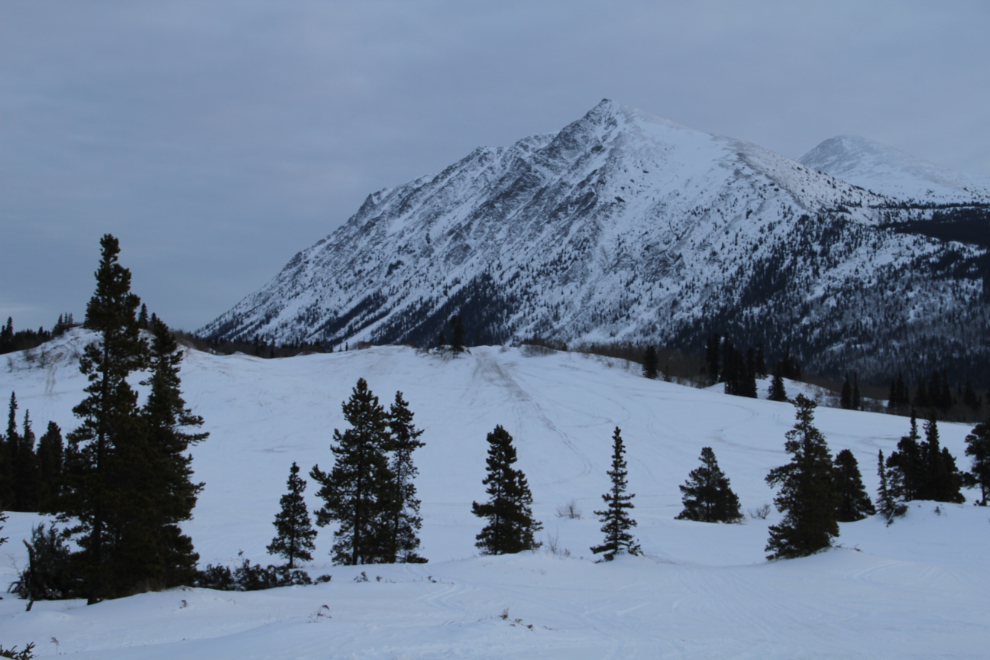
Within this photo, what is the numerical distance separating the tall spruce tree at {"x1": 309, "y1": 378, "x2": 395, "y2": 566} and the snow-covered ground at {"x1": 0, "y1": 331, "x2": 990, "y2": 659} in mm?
2098

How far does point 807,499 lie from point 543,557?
38.8ft

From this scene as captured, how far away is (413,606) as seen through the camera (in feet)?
57.4

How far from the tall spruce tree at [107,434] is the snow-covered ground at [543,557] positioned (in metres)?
2.06

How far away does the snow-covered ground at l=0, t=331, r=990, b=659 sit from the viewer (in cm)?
1334

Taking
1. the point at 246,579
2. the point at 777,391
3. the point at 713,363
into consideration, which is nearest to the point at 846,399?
the point at 777,391

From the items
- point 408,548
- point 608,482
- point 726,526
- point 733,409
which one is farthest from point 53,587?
point 733,409

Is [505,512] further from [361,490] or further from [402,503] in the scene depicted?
[361,490]

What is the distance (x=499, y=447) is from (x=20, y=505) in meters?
54.1

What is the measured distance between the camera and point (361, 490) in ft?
100.0

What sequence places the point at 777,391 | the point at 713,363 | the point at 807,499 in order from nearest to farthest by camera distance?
1. the point at 807,499
2. the point at 777,391
3. the point at 713,363

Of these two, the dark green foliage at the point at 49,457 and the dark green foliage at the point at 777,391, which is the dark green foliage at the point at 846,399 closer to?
the dark green foliage at the point at 777,391

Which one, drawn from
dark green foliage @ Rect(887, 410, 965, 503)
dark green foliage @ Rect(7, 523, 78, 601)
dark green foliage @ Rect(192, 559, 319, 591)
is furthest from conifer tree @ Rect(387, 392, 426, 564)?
dark green foliage @ Rect(887, 410, 965, 503)

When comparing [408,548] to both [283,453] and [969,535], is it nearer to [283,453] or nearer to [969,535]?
[969,535]

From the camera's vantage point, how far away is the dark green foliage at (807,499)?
2777 centimetres
